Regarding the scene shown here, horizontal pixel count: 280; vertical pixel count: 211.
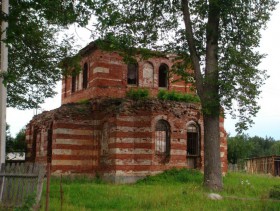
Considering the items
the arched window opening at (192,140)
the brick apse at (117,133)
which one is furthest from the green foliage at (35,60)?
the arched window opening at (192,140)

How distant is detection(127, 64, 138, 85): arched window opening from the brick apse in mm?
913

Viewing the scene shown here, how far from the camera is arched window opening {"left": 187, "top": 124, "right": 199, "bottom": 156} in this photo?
2559cm

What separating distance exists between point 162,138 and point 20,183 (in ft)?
46.1

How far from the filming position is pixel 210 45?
19281 millimetres

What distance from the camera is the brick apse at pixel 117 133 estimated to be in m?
23.8

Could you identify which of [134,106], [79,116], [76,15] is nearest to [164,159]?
[134,106]

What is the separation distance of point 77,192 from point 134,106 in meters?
8.13

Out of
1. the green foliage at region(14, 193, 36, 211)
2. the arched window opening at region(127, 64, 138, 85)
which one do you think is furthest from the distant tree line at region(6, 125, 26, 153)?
the green foliage at region(14, 193, 36, 211)

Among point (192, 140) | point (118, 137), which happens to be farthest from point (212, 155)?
point (192, 140)

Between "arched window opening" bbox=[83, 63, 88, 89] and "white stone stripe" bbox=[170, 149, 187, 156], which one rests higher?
"arched window opening" bbox=[83, 63, 88, 89]

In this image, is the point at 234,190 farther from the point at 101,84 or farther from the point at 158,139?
the point at 101,84

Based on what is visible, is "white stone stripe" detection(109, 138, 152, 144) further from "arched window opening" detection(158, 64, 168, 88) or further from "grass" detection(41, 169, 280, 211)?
"arched window opening" detection(158, 64, 168, 88)

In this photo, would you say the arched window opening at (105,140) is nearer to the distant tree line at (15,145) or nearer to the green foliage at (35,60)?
the green foliage at (35,60)

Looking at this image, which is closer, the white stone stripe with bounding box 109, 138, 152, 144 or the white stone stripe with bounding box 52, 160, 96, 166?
the white stone stripe with bounding box 109, 138, 152, 144
